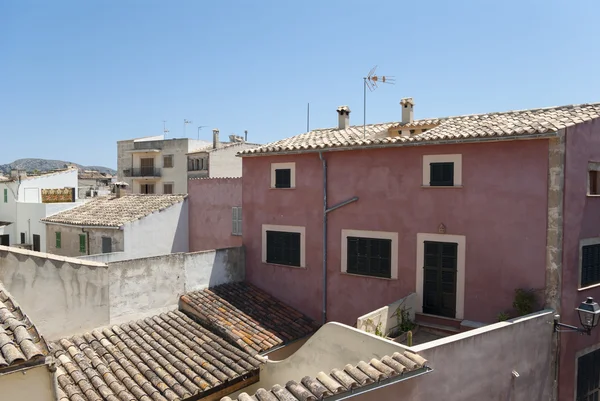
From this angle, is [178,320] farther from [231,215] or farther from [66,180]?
[66,180]

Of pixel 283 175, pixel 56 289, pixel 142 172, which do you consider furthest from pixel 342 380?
pixel 142 172

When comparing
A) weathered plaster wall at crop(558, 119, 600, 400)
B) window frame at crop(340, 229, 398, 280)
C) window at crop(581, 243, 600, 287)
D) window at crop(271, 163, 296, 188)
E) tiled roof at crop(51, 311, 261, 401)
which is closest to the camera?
tiled roof at crop(51, 311, 261, 401)

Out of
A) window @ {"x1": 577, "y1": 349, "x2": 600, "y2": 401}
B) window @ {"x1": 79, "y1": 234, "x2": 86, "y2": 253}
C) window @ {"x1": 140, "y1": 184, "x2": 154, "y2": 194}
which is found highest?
window @ {"x1": 140, "y1": 184, "x2": 154, "y2": 194}

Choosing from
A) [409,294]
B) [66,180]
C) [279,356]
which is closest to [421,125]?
[409,294]

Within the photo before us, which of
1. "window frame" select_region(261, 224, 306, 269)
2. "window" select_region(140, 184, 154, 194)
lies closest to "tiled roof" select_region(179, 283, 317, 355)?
"window frame" select_region(261, 224, 306, 269)

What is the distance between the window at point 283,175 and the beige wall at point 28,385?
32.3ft

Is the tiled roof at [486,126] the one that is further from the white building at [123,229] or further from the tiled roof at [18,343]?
the tiled roof at [18,343]

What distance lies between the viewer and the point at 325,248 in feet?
44.6

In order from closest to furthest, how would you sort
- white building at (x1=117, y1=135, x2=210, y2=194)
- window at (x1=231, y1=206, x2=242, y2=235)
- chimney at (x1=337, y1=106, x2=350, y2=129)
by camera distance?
chimney at (x1=337, y1=106, x2=350, y2=129)
window at (x1=231, y1=206, x2=242, y2=235)
white building at (x1=117, y1=135, x2=210, y2=194)

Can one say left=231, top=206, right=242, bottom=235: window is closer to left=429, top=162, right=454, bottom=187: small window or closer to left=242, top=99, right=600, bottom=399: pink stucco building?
left=242, top=99, right=600, bottom=399: pink stucco building

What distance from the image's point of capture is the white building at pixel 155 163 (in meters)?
42.8

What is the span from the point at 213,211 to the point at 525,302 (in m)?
14.5

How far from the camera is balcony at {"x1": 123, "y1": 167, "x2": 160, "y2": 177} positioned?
44.8 m

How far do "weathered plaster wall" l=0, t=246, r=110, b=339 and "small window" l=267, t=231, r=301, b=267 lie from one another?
4.96 meters
